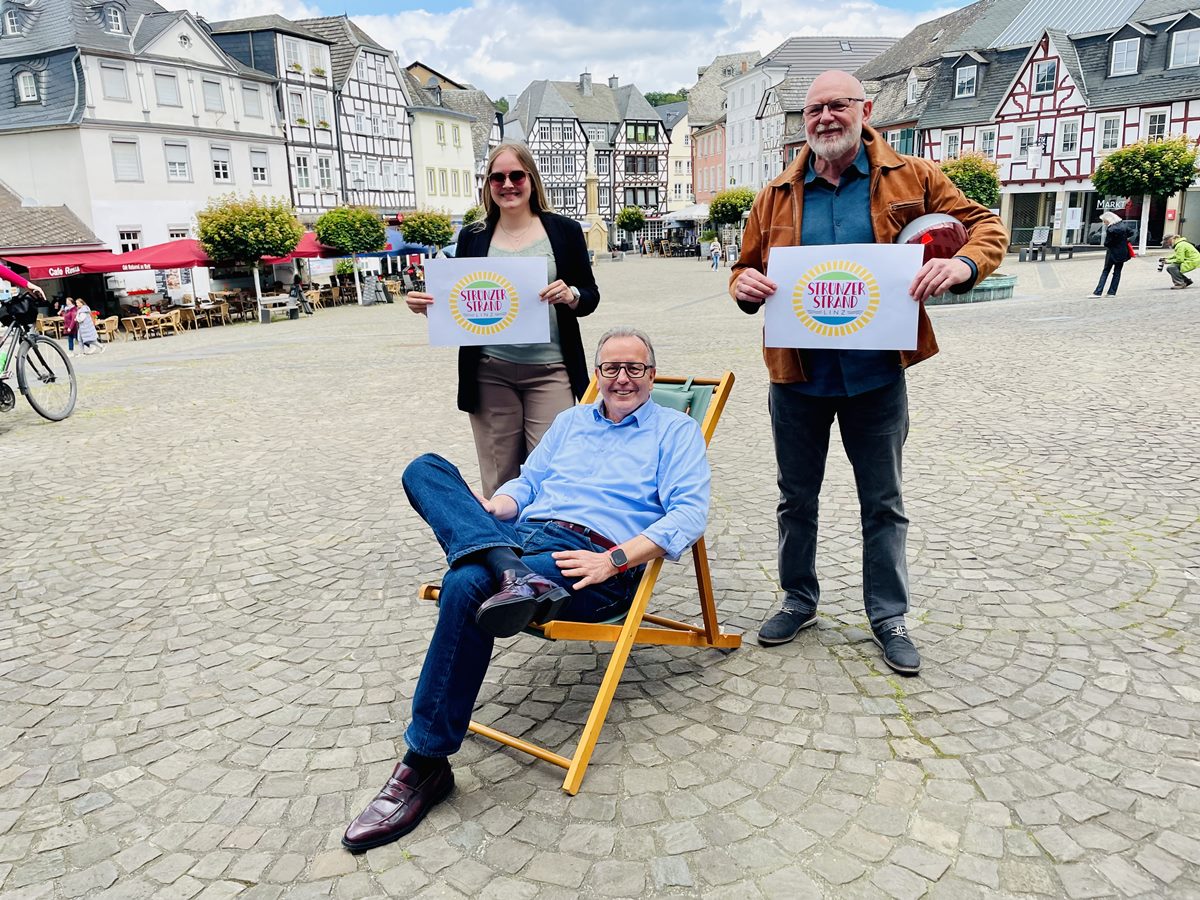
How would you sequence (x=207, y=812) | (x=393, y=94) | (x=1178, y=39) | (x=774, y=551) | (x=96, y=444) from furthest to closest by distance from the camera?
(x=393, y=94) → (x=1178, y=39) → (x=96, y=444) → (x=774, y=551) → (x=207, y=812)

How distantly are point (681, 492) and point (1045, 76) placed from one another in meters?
46.7

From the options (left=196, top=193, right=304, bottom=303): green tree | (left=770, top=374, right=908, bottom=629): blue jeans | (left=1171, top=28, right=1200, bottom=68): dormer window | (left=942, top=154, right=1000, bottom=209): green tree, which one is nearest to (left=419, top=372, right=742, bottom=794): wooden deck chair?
(left=770, top=374, right=908, bottom=629): blue jeans

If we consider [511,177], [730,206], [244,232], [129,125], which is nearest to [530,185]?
[511,177]

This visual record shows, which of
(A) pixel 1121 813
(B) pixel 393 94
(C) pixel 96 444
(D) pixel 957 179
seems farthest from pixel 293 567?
(B) pixel 393 94

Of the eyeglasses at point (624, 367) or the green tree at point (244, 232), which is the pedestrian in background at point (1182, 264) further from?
the green tree at point (244, 232)

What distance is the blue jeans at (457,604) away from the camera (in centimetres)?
282

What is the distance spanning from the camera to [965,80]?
45.5m

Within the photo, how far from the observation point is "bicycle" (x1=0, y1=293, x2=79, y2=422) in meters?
9.86

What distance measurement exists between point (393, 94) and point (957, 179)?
99.4 ft

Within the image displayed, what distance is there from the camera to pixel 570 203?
76.5 m

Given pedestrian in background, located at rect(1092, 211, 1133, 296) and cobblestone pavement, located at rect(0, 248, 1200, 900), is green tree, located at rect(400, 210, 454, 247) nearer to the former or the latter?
pedestrian in background, located at rect(1092, 211, 1133, 296)

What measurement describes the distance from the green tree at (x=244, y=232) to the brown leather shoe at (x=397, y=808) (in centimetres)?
2633

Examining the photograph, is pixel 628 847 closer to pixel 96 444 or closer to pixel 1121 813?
pixel 1121 813

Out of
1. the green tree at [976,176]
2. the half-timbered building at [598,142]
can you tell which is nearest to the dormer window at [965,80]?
the green tree at [976,176]
